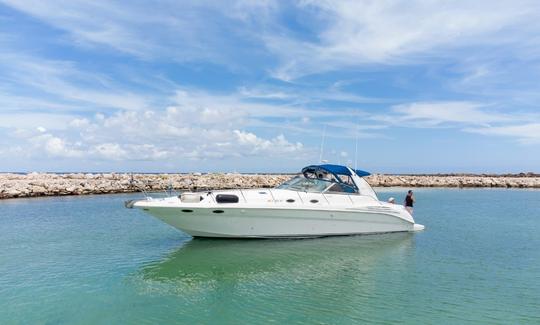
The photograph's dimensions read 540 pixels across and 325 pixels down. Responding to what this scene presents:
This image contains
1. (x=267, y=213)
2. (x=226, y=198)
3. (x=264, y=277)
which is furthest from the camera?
(x=267, y=213)

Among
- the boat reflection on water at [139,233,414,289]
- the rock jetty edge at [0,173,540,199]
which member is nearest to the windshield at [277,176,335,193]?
the boat reflection on water at [139,233,414,289]

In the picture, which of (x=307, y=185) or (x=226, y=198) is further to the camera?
(x=307, y=185)

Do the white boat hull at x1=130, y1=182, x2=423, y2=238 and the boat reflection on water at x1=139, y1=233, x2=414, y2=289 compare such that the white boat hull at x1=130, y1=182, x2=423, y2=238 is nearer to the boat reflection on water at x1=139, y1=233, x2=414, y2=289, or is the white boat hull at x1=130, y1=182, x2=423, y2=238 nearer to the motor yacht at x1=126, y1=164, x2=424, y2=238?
the motor yacht at x1=126, y1=164, x2=424, y2=238

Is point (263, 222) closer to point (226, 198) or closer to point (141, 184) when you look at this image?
point (226, 198)

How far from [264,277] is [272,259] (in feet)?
6.61

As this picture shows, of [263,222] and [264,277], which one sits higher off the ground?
[263,222]

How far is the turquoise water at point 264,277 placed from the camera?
8562 millimetres

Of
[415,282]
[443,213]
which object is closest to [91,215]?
[415,282]

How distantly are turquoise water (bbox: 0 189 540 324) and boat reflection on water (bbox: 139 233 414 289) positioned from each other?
0.12 ft

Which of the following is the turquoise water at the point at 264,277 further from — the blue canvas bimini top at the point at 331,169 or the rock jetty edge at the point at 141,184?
the rock jetty edge at the point at 141,184

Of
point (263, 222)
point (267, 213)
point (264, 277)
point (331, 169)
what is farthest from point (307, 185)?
point (264, 277)

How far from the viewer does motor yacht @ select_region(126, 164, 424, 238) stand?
48.3 ft

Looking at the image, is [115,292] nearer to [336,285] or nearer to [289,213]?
[336,285]

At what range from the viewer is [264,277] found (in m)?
11.2
